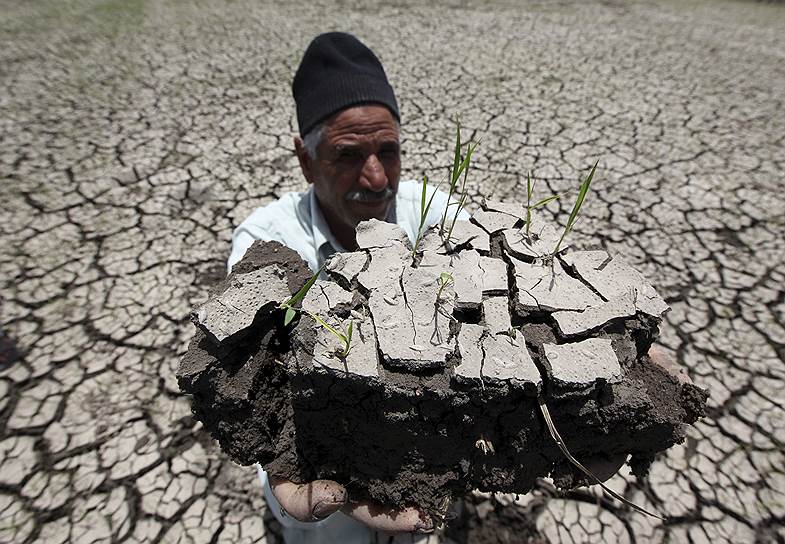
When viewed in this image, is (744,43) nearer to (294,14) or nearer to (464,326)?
(294,14)

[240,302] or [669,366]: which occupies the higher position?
[240,302]

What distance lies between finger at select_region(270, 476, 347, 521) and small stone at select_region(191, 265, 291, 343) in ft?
1.47

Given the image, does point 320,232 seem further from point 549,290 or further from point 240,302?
point 549,290

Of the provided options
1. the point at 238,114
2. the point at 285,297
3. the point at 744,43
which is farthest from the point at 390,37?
the point at 285,297

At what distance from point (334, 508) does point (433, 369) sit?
0.49m

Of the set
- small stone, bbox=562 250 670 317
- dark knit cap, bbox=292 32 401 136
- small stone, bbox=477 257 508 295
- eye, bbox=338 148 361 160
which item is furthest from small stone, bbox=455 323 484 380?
dark knit cap, bbox=292 32 401 136

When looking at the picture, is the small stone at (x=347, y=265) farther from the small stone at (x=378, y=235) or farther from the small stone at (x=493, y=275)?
the small stone at (x=493, y=275)

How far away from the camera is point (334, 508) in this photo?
3.54ft

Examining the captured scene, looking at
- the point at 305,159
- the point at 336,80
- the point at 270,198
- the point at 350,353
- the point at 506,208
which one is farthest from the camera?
the point at 270,198

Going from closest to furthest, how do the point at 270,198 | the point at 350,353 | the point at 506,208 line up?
the point at 350,353, the point at 506,208, the point at 270,198

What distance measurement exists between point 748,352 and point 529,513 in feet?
5.24

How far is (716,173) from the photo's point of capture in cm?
355

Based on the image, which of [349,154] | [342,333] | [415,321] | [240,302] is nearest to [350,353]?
[342,333]

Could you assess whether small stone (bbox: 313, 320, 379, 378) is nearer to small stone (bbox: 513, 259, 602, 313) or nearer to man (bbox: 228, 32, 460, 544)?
small stone (bbox: 513, 259, 602, 313)
